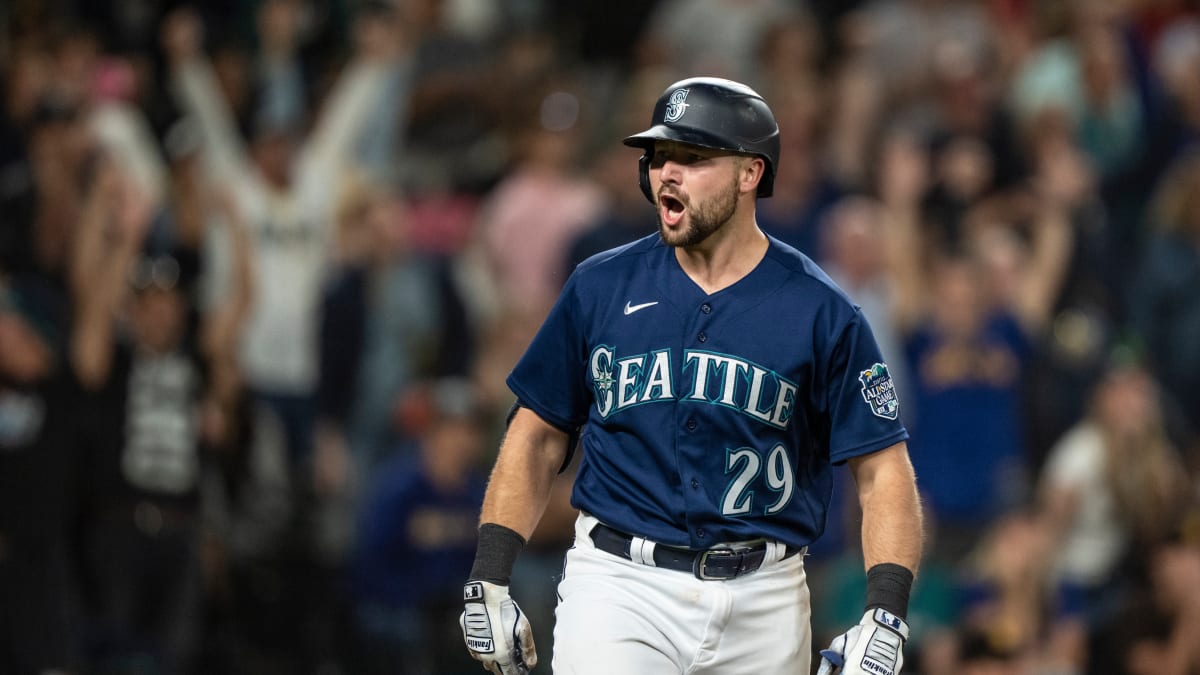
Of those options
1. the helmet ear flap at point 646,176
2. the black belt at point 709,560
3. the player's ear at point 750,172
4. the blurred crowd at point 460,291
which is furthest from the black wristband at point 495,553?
the blurred crowd at point 460,291

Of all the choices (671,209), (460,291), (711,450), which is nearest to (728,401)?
(711,450)

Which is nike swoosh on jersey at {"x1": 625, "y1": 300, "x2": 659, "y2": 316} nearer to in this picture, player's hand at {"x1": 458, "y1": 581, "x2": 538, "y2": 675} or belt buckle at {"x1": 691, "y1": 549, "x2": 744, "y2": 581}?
belt buckle at {"x1": 691, "y1": 549, "x2": 744, "y2": 581}

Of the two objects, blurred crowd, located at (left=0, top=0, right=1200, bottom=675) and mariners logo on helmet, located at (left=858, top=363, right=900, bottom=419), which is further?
blurred crowd, located at (left=0, top=0, right=1200, bottom=675)

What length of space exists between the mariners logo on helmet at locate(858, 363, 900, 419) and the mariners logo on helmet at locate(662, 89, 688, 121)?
0.76 meters

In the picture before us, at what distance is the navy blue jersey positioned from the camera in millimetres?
4262

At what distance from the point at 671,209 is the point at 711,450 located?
0.59 m

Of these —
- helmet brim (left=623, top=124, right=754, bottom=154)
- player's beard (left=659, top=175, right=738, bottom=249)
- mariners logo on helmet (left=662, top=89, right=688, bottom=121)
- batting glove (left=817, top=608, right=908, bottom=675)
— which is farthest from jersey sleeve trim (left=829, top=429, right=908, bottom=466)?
mariners logo on helmet (left=662, top=89, right=688, bottom=121)

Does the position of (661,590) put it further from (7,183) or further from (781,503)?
(7,183)

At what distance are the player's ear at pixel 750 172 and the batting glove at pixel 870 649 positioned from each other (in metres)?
1.07

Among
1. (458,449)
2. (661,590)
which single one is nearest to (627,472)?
(661,590)

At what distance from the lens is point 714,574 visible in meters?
4.25

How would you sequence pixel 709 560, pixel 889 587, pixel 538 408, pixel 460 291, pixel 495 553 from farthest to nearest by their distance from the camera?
1. pixel 460 291
2. pixel 538 408
3. pixel 495 553
4. pixel 709 560
5. pixel 889 587

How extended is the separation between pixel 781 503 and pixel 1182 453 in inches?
203

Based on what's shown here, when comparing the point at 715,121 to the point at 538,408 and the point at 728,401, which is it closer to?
the point at 728,401
